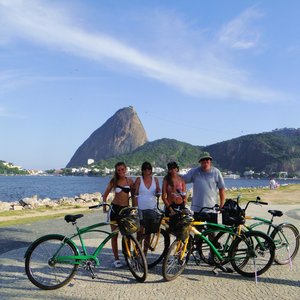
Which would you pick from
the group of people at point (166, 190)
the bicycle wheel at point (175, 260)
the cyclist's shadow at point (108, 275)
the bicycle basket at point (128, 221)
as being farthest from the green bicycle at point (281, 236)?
the cyclist's shadow at point (108, 275)

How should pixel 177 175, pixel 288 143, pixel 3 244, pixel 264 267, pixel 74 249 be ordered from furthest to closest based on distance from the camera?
pixel 288 143 < pixel 3 244 < pixel 177 175 < pixel 264 267 < pixel 74 249

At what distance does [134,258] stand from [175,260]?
1.90 feet

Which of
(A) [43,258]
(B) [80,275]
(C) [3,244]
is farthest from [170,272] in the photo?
(C) [3,244]

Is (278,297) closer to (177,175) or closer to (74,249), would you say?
(177,175)

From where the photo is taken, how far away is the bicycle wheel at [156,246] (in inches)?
252

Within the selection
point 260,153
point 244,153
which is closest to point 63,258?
point 260,153

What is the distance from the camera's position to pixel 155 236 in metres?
6.59

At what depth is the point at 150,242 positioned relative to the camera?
21.7 ft

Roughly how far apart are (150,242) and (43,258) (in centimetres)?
179

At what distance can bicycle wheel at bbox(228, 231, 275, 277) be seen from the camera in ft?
19.4

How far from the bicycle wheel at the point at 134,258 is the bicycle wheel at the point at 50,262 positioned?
72cm

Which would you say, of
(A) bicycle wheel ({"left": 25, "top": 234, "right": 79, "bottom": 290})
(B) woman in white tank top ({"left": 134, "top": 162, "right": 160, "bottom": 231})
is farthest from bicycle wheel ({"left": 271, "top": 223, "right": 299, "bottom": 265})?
(A) bicycle wheel ({"left": 25, "top": 234, "right": 79, "bottom": 290})

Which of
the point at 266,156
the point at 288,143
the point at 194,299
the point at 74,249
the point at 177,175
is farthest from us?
the point at 288,143

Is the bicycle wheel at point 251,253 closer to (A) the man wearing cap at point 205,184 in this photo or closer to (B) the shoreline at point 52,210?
(A) the man wearing cap at point 205,184
